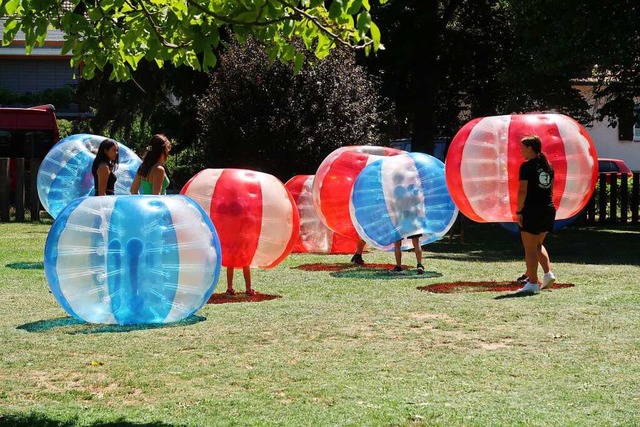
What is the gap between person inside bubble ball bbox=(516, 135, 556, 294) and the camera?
1198 cm

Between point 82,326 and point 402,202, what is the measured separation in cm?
584

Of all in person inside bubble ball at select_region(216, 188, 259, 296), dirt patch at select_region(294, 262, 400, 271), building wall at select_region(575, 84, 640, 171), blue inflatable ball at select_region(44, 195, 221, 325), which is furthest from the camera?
building wall at select_region(575, 84, 640, 171)

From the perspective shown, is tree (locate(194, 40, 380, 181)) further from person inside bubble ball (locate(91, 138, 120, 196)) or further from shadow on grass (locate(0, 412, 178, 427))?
shadow on grass (locate(0, 412, 178, 427))

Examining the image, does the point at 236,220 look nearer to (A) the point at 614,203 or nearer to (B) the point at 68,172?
(B) the point at 68,172

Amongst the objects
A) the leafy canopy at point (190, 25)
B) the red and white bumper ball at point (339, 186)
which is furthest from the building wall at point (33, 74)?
the leafy canopy at point (190, 25)

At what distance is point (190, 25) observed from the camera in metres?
6.37

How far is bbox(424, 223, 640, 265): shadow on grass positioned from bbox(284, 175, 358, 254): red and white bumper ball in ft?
4.83

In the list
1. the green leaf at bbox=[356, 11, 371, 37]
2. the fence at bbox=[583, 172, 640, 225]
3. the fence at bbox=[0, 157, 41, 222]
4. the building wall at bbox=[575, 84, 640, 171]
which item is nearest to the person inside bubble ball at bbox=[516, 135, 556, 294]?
the green leaf at bbox=[356, 11, 371, 37]

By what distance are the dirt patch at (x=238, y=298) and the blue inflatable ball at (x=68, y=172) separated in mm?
4534

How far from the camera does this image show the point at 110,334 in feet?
30.0

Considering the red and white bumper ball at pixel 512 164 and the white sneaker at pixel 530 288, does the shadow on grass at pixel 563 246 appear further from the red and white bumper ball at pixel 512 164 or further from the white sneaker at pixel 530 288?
the white sneaker at pixel 530 288

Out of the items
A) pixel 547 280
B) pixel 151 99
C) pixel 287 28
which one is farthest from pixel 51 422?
pixel 151 99

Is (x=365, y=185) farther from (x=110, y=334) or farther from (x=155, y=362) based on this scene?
(x=155, y=362)

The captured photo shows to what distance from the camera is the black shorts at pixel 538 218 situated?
39.3ft
